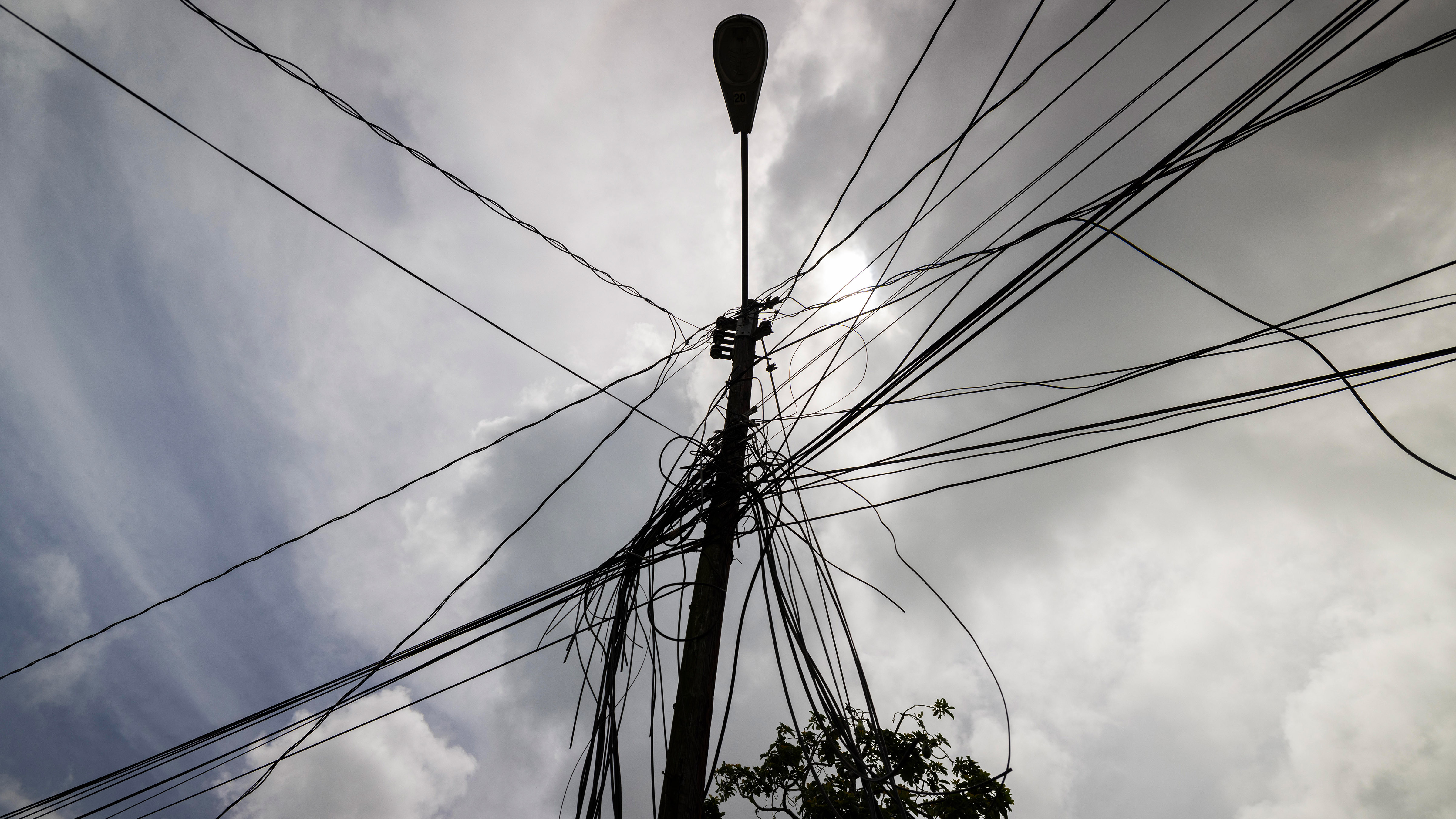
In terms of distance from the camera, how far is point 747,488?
10.3 ft

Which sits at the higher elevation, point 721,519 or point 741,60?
point 741,60

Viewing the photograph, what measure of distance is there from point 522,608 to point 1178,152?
3.67 metres

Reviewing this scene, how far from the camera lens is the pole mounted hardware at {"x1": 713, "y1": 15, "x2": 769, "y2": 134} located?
10.8 feet

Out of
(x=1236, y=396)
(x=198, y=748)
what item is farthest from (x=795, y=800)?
(x=1236, y=396)

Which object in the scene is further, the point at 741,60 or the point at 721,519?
the point at 741,60

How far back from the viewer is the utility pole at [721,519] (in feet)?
7.66

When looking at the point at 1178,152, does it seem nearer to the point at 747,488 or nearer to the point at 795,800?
the point at 747,488

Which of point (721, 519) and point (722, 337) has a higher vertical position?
point (722, 337)

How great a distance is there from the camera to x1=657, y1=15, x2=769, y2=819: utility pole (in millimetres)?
2334

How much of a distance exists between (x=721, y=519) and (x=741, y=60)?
2678 millimetres

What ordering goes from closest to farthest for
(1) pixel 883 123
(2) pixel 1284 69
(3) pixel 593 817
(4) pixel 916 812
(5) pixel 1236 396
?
(2) pixel 1284 69, (5) pixel 1236 396, (3) pixel 593 817, (1) pixel 883 123, (4) pixel 916 812

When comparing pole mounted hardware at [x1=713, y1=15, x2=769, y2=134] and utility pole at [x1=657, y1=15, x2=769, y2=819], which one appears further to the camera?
pole mounted hardware at [x1=713, y1=15, x2=769, y2=134]

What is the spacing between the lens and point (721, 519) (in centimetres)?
307

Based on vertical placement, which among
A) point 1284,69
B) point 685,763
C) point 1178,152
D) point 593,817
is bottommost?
point 593,817
